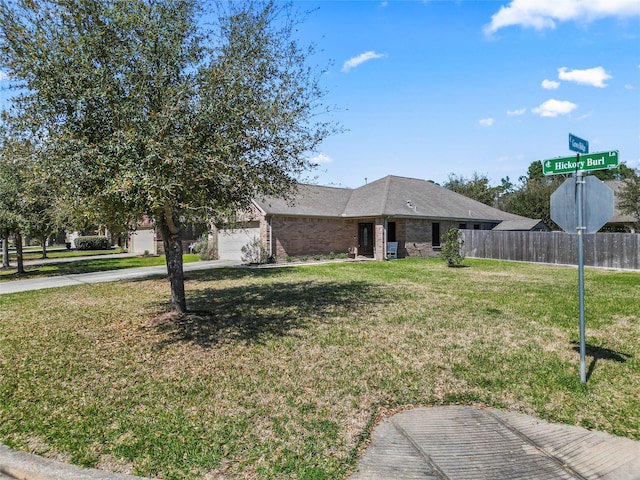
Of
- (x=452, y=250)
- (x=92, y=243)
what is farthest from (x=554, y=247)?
(x=92, y=243)

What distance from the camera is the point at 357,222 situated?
2602 centimetres

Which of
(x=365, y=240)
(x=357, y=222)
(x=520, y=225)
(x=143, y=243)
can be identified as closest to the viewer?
(x=357, y=222)

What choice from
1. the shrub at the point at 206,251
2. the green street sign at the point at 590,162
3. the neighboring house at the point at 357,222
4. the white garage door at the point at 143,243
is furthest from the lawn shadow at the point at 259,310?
the white garage door at the point at 143,243

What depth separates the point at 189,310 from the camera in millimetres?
9391

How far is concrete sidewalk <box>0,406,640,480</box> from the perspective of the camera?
3430 millimetres

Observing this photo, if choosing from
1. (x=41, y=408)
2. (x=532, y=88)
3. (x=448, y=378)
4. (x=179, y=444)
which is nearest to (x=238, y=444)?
(x=179, y=444)

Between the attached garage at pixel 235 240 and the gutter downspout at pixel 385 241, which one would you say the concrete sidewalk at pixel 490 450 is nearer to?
the gutter downspout at pixel 385 241

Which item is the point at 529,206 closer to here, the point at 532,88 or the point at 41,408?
the point at 532,88

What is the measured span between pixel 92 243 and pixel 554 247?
137 feet

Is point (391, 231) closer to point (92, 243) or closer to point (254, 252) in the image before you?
point (254, 252)

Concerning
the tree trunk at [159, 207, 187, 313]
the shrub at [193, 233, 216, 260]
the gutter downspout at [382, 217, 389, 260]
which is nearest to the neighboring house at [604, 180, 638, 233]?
the gutter downspout at [382, 217, 389, 260]

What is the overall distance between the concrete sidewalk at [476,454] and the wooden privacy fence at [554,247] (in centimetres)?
1868

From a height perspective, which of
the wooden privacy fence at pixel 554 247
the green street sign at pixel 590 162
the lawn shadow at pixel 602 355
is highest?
the green street sign at pixel 590 162

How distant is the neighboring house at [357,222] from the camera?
2266 cm
